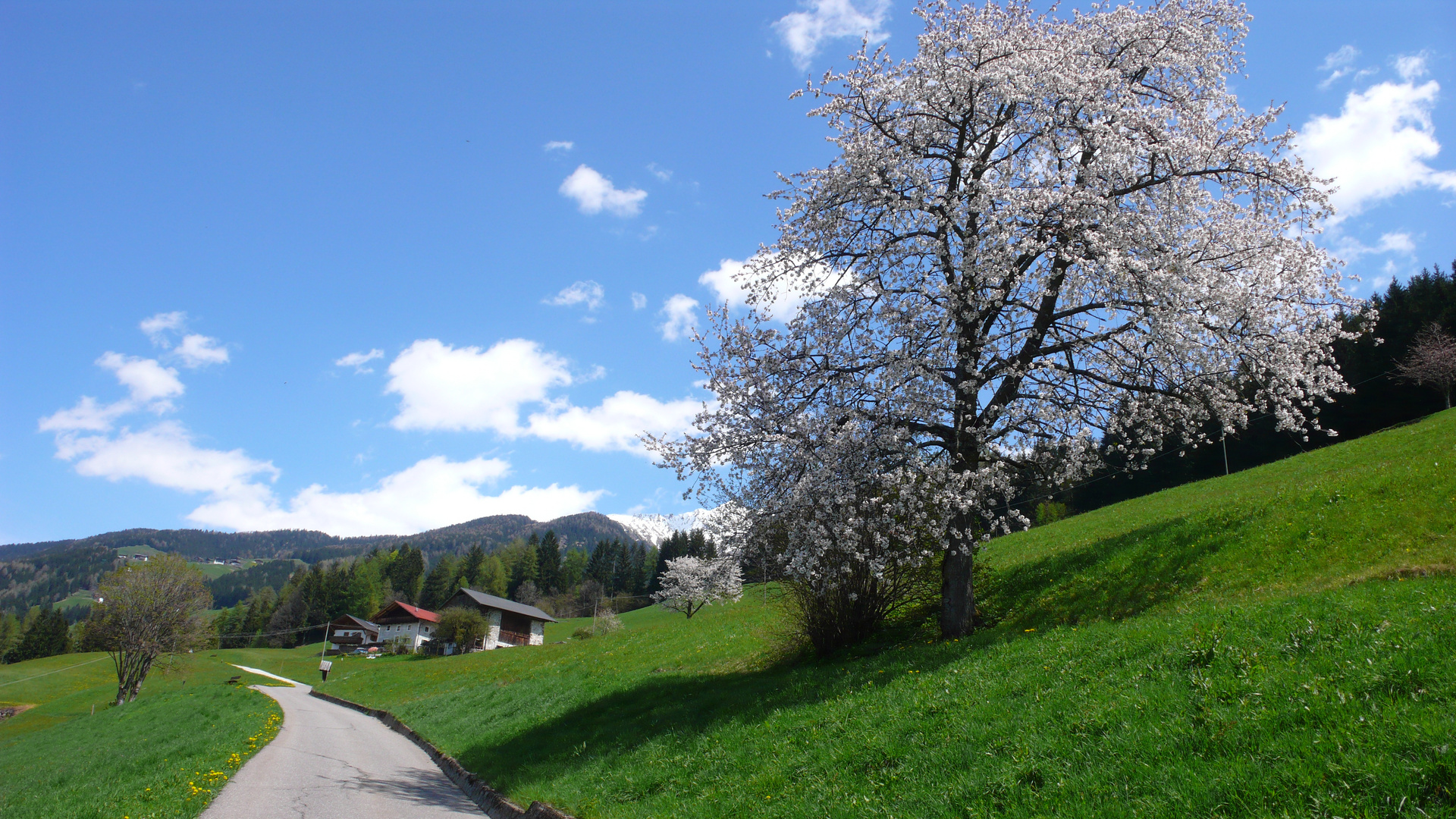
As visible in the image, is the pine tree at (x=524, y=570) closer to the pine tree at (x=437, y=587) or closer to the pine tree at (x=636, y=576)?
the pine tree at (x=437, y=587)

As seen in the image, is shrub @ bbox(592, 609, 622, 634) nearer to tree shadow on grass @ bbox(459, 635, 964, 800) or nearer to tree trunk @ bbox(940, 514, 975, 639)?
A: tree shadow on grass @ bbox(459, 635, 964, 800)

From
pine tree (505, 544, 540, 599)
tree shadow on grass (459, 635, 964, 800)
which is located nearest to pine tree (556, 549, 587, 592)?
pine tree (505, 544, 540, 599)

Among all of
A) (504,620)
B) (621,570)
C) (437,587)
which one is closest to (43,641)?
(437,587)

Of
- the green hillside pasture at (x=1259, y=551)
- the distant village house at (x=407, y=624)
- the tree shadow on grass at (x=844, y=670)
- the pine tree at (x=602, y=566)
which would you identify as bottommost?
the distant village house at (x=407, y=624)

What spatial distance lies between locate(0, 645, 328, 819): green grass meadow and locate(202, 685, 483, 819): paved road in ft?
1.64

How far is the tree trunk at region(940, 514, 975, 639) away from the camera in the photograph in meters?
13.6

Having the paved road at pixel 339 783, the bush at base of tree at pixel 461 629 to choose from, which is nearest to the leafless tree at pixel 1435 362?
the paved road at pixel 339 783

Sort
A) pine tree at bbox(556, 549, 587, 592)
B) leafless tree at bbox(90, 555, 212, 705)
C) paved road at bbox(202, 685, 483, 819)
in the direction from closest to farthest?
paved road at bbox(202, 685, 483, 819)
leafless tree at bbox(90, 555, 212, 705)
pine tree at bbox(556, 549, 587, 592)

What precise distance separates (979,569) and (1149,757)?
1139 centimetres

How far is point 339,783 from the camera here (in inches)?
551

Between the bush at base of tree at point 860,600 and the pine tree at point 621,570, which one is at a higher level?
the bush at base of tree at point 860,600

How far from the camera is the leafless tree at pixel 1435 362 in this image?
1567 inches

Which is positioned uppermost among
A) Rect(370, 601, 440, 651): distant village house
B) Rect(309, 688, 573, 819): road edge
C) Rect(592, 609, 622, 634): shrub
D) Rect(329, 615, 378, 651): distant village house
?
Rect(309, 688, 573, 819): road edge

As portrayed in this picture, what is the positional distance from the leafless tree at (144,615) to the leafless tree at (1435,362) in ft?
263
